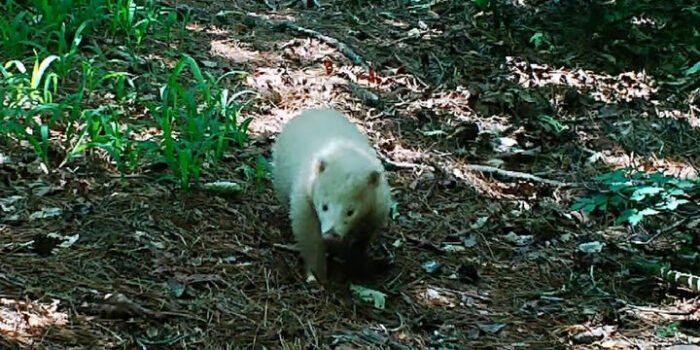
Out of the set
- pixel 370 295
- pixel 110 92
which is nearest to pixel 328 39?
pixel 110 92

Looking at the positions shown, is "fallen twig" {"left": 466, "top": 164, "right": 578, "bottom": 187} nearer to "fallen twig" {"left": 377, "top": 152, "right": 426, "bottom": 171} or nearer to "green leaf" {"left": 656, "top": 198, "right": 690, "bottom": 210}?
"fallen twig" {"left": 377, "top": 152, "right": 426, "bottom": 171}

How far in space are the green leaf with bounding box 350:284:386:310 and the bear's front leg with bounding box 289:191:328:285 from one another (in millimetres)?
132

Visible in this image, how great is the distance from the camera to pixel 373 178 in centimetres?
343

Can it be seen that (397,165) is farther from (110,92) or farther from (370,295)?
(110,92)

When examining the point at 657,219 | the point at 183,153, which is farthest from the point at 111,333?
the point at 657,219

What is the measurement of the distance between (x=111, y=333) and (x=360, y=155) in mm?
1213

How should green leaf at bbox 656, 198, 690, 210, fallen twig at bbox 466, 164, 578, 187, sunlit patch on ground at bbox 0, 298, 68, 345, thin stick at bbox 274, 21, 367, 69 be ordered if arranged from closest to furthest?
sunlit patch on ground at bbox 0, 298, 68, 345
green leaf at bbox 656, 198, 690, 210
fallen twig at bbox 466, 164, 578, 187
thin stick at bbox 274, 21, 367, 69

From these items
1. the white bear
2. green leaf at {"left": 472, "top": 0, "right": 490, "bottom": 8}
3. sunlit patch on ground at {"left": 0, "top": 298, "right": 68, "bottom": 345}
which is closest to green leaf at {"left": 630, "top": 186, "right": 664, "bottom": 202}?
the white bear

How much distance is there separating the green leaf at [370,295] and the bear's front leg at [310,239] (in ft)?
0.43

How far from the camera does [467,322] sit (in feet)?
10.8

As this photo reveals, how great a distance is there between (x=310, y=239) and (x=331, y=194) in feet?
0.86

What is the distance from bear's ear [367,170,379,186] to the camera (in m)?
3.42

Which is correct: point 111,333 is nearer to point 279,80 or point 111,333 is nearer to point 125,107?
point 125,107

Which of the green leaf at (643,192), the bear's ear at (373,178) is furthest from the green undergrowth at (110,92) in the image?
the green leaf at (643,192)
